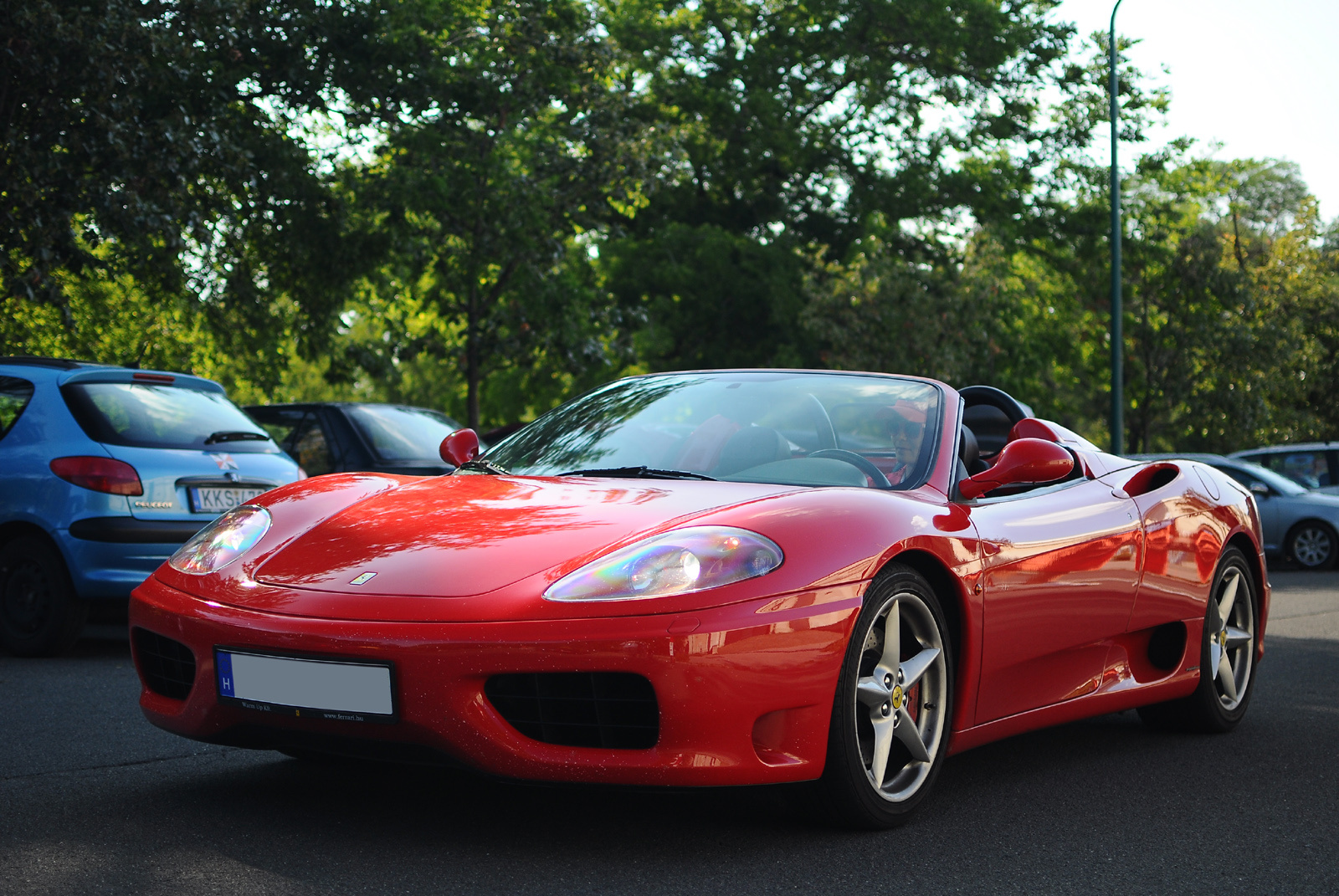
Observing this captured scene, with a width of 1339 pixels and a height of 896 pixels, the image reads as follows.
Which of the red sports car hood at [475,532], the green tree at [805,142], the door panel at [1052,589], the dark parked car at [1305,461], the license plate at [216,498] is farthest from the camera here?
the green tree at [805,142]

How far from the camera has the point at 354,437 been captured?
995 cm

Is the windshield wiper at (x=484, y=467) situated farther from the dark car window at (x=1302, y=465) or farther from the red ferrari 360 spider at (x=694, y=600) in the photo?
the dark car window at (x=1302, y=465)

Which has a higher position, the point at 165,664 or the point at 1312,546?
the point at 165,664

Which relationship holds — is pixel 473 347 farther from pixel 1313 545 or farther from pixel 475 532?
pixel 475 532

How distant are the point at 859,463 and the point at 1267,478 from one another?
14321 mm

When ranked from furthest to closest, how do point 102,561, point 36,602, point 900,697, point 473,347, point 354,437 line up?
point 473,347
point 354,437
point 36,602
point 102,561
point 900,697

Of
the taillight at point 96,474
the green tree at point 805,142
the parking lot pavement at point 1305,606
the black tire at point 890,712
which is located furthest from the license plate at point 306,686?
the green tree at point 805,142

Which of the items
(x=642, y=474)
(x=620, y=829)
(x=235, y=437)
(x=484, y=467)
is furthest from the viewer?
(x=235, y=437)

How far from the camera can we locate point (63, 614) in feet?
22.8

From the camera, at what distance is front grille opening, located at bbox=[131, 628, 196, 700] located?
358cm

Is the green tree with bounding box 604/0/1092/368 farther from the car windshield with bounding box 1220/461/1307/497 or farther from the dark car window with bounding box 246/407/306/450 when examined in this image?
the dark car window with bounding box 246/407/306/450

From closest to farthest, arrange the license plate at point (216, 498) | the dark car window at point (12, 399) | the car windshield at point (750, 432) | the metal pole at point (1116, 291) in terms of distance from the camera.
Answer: the car windshield at point (750, 432)
the dark car window at point (12, 399)
the license plate at point (216, 498)
the metal pole at point (1116, 291)

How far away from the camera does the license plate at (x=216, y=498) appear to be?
723 centimetres

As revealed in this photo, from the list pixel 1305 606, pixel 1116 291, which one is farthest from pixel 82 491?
pixel 1116 291
